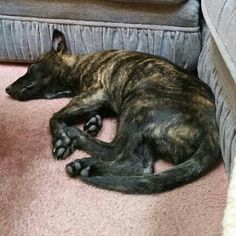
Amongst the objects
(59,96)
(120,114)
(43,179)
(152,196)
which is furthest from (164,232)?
(59,96)

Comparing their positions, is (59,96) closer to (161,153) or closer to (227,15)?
(161,153)

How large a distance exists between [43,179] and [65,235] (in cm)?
26

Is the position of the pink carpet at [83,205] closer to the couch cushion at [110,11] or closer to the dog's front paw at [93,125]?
the dog's front paw at [93,125]

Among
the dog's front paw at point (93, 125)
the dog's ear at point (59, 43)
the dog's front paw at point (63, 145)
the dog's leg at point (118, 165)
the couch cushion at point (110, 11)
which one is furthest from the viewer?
the dog's ear at point (59, 43)

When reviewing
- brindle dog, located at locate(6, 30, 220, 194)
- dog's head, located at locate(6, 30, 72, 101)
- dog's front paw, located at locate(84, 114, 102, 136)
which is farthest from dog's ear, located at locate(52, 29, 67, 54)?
dog's front paw, located at locate(84, 114, 102, 136)

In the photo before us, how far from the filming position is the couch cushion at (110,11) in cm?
185

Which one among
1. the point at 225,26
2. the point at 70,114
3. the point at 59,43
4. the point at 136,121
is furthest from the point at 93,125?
the point at 225,26

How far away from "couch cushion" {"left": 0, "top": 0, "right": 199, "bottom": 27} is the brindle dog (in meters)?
0.15

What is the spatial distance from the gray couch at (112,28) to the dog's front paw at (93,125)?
15.3 inches

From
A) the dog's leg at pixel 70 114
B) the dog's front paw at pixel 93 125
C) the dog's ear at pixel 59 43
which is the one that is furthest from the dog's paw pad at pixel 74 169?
the dog's ear at pixel 59 43

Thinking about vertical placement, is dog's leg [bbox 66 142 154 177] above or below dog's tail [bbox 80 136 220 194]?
below

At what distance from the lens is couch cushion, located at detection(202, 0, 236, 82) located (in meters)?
1.25

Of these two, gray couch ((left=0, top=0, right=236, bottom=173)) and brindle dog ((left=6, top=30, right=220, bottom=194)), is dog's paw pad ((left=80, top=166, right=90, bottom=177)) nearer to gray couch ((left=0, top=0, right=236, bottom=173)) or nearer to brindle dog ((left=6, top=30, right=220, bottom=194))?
brindle dog ((left=6, top=30, right=220, bottom=194))

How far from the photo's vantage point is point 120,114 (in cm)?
166
